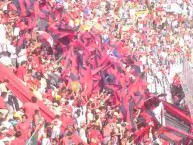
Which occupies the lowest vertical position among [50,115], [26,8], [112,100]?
[112,100]

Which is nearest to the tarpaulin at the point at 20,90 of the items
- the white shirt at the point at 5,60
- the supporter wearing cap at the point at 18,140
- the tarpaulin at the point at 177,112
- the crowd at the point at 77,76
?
the crowd at the point at 77,76

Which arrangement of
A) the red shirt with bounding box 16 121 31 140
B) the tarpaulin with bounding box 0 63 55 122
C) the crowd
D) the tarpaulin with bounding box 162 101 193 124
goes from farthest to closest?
the tarpaulin with bounding box 162 101 193 124
the tarpaulin with bounding box 0 63 55 122
the crowd
the red shirt with bounding box 16 121 31 140

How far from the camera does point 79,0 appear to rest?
16.0 meters

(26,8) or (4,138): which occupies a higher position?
(26,8)

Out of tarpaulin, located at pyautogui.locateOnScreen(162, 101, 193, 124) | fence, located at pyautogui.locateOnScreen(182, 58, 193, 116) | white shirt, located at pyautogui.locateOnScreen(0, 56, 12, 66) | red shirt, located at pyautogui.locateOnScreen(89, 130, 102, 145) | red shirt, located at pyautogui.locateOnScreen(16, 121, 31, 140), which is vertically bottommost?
tarpaulin, located at pyautogui.locateOnScreen(162, 101, 193, 124)

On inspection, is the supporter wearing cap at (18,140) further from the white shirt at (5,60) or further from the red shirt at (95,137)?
the red shirt at (95,137)

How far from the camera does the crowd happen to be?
816cm

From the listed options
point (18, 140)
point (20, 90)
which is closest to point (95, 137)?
point (20, 90)

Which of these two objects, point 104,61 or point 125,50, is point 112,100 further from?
point 125,50

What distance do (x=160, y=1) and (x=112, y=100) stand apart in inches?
457

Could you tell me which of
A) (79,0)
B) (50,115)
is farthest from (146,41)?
(50,115)

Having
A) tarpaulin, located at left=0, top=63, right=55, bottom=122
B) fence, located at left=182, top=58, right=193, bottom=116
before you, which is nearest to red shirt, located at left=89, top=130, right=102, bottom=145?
tarpaulin, located at left=0, top=63, right=55, bottom=122

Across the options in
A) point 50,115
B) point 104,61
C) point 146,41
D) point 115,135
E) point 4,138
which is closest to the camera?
point 4,138

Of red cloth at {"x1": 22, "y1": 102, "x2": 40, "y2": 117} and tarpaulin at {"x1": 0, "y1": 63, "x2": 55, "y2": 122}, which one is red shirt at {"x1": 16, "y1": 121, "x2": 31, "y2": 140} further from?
tarpaulin at {"x1": 0, "y1": 63, "x2": 55, "y2": 122}
